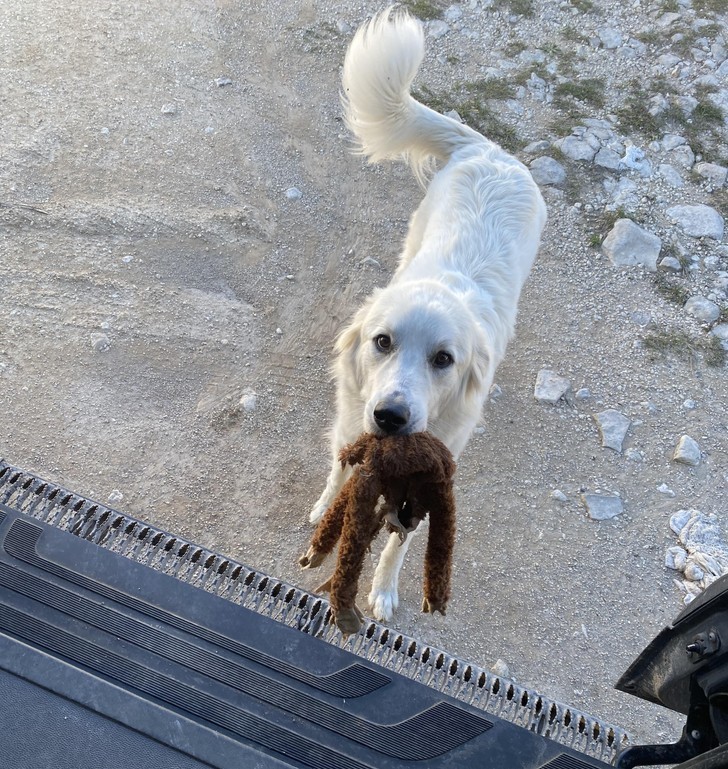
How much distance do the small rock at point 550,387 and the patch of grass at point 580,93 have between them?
2.57 meters

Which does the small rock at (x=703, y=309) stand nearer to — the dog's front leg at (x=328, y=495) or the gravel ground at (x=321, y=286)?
the gravel ground at (x=321, y=286)

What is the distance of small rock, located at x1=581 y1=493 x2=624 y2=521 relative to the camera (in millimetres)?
3342

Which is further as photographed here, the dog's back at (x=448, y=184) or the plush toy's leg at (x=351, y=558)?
the dog's back at (x=448, y=184)

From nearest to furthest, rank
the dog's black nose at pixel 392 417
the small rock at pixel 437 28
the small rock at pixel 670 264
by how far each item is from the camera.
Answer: the dog's black nose at pixel 392 417 → the small rock at pixel 670 264 → the small rock at pixel 437 28

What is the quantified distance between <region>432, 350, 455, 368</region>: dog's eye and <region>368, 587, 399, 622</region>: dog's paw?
1.10 meters

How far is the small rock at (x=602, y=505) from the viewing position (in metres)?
3.34

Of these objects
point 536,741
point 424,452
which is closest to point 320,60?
point 424,452

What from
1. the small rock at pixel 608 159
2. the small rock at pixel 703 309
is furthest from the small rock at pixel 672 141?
the small rock at pixel 703 309

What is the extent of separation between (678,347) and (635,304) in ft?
1.24

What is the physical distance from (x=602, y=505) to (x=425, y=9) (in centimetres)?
459

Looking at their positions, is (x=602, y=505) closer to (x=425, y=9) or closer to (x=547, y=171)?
(x=547, y=171)

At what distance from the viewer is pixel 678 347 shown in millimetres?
4047

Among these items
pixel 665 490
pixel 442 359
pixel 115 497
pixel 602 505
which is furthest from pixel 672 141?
pixel 115 497

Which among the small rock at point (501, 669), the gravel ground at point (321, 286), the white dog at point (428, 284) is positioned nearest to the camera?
the white dog at point (428, 284)
